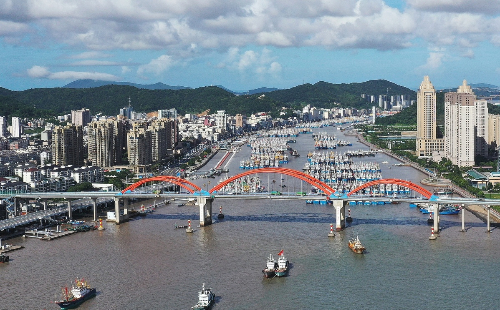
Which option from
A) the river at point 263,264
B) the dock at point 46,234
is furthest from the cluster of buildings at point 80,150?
the river at point 263,264

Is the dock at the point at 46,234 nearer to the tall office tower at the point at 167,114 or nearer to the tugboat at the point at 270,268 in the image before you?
the tugboat at the point at 270,268

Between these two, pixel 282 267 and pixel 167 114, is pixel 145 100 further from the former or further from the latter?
pixel 282 267

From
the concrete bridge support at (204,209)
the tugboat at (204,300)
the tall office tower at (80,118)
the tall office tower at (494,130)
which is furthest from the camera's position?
the tall office tower at (80,118)

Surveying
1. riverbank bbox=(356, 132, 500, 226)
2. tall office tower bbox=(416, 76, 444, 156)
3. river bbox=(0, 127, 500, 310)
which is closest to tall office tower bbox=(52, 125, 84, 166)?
river bbox=(0, 127, 500, 310)

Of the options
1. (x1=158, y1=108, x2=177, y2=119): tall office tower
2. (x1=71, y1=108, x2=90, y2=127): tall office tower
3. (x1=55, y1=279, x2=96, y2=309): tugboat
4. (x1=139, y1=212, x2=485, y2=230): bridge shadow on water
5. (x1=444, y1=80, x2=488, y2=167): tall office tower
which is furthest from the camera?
(x1=158, y1=108, x2=177, y2=119): tall office tower

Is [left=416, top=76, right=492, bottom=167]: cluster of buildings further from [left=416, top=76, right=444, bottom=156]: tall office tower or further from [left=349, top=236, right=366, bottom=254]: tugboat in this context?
[left=349, top=236, right=366, bottom=254]: tugboat

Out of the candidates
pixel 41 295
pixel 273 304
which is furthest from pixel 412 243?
pixel 41 295
